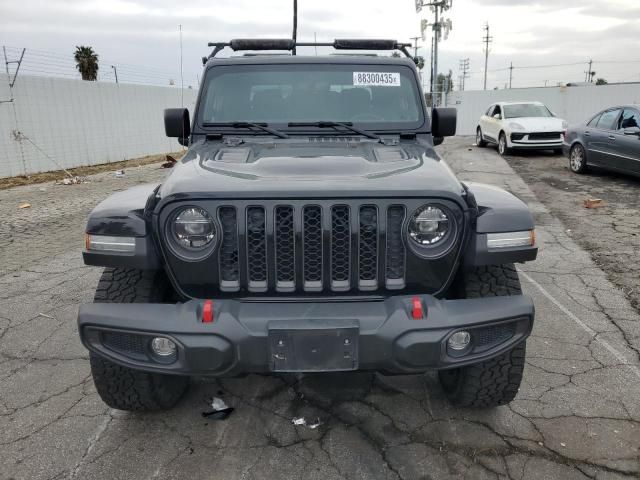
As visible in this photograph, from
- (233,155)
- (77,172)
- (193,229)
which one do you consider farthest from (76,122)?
(193,229)

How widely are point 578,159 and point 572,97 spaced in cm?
1759

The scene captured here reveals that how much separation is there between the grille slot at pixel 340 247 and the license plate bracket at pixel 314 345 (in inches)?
9.8

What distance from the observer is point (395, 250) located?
96.7 inches

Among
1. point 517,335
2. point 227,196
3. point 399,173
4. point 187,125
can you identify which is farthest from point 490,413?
point 187,125

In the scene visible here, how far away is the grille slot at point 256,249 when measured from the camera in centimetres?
238

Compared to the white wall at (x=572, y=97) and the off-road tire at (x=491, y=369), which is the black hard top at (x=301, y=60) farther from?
the white wall at (x=572, y=97)

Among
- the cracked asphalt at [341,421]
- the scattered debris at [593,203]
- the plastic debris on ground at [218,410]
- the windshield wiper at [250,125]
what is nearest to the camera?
the cracked asphalt at [341,421]

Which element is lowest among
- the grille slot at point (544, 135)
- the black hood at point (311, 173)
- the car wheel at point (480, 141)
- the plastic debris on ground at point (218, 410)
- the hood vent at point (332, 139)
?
the plastic debris on ground at point (218, 410)

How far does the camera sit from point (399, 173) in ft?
8.41

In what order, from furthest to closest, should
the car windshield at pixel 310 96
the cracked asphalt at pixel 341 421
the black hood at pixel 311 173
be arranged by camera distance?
the car windshield at pixel 310 96 → the cracked asphalt at pixel 341 421 → the black hood at pixel 311 173

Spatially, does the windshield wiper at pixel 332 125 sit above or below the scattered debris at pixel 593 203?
above

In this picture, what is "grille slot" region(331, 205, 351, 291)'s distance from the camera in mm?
2391

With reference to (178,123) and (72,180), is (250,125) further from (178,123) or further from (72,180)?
(72,180)

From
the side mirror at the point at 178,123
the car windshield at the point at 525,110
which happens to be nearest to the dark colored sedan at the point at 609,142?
the car windshield at the point at 525,110
